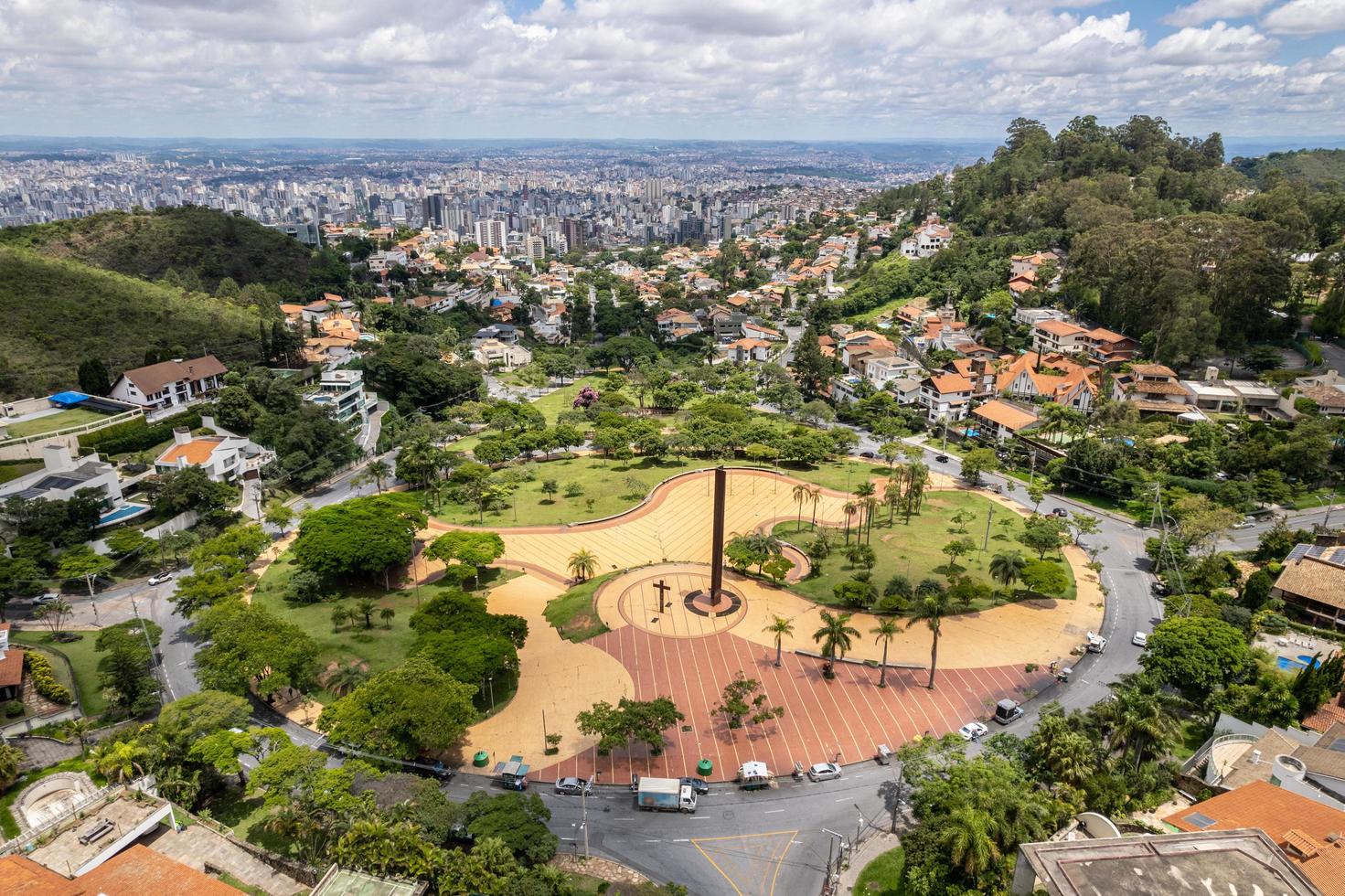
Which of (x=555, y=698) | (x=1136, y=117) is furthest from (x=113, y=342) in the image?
(x=1136, y=117)

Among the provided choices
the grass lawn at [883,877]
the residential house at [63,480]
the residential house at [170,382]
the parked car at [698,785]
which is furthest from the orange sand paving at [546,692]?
the residential house at [170,382]

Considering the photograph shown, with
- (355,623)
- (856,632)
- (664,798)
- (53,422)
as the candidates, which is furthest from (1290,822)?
(53,422)

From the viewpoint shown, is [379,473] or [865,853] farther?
[379,473]

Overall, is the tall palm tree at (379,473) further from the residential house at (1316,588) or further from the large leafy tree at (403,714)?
the residential house at (1316,588)

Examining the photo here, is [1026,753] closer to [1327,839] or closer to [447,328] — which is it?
[1327,839]

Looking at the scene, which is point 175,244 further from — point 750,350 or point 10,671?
point 10,671

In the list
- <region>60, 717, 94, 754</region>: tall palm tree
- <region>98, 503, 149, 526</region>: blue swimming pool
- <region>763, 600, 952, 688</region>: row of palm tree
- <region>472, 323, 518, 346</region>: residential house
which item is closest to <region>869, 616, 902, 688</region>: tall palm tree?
<region>763, 600, 952, 688</region>: row of palm tree

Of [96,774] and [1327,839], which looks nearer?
[1327,839]
